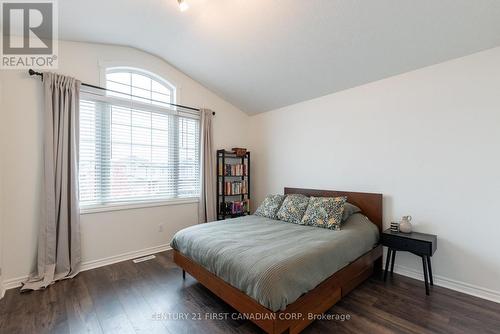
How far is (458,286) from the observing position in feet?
7.66

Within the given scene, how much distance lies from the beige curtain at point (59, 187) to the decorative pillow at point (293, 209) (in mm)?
2570

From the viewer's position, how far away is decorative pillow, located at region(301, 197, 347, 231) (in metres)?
2.61

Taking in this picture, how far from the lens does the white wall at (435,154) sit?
220 centimetres

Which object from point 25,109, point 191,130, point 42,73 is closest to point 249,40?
point 191,130

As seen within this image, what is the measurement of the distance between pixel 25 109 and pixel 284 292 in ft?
10.6

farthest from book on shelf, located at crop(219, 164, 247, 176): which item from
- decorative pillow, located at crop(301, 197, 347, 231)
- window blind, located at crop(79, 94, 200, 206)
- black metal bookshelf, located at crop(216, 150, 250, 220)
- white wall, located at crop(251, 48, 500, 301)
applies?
decorative pillow, located at crop(301, 197, 347, 231)

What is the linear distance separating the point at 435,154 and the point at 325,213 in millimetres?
1361

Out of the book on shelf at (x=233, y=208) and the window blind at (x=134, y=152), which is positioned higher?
the window blind at (x=134, y=152)

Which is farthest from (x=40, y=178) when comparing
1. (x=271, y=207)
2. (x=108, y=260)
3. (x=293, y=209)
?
(x=293, y=209)

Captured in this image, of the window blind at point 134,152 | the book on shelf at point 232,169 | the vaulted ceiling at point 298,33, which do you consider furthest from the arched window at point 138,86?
the book on shelf at point 232,169

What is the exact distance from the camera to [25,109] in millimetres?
2449

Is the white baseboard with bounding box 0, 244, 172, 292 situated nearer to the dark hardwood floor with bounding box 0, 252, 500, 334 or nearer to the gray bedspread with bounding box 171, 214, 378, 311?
the dark hardwood floor with bounding box 0, 252, 500, 334

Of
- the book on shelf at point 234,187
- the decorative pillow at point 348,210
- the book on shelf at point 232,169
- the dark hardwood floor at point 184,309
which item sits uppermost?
the book on shelf at point 232,169

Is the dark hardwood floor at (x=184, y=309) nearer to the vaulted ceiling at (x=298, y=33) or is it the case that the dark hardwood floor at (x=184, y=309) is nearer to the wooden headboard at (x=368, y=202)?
the wooden headboard at (x=368, y=202)
